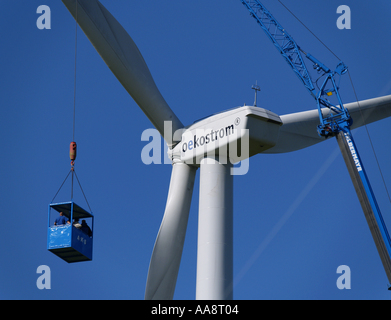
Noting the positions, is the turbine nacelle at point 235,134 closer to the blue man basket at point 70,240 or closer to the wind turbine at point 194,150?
the wind turbine at point 194,150

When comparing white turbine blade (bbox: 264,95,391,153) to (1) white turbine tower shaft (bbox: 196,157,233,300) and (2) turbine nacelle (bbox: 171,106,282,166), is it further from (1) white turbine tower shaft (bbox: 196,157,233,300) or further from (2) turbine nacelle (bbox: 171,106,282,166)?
(1) white turbine tower shaft (bbox: 196,157,233,300)

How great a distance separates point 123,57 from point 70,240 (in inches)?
306

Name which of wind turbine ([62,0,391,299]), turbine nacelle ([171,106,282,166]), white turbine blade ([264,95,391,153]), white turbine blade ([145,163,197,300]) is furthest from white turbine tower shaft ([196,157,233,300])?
white turbine blade ([264,95,391,153])

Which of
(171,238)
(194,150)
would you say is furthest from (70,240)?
(194,150)

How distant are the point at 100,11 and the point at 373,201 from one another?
65.8 feet

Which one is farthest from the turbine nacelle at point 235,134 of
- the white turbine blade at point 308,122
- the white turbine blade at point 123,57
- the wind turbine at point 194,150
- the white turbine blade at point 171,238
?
the white turbine blade at point 308,122

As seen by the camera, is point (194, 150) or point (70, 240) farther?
point (194, 150)

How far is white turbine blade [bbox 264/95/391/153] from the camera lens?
114ft

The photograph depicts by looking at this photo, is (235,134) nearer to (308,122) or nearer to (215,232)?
(215,232)

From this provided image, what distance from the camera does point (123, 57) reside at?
32156 mm

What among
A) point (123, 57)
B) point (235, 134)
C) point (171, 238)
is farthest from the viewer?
point (171, 238)
